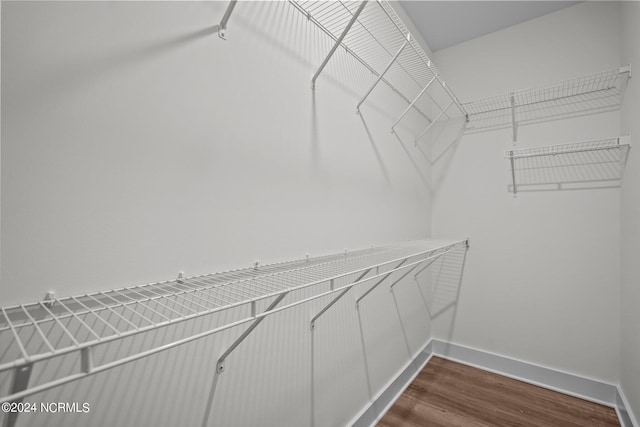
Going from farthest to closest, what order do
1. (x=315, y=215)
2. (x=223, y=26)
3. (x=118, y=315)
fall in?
(x=315, y=215) → (x=223, y=26) → (x=118, y=315)

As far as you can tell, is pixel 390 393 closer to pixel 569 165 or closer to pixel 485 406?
pixel 485 406

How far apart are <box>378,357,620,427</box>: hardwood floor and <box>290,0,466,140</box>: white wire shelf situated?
1.80 meters

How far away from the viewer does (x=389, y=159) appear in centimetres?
186

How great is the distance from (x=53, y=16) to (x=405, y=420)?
2196 mm

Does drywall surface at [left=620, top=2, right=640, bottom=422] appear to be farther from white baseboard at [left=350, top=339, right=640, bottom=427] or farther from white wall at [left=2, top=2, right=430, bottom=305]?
white wall at [left=2, top=2, right=430, bottom=305]

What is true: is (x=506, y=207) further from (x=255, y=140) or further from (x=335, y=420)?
(x=255, y=140)

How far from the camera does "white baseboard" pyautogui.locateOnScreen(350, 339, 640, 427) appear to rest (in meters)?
1.62

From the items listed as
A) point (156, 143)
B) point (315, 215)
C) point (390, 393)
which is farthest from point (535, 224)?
point (156, 143)

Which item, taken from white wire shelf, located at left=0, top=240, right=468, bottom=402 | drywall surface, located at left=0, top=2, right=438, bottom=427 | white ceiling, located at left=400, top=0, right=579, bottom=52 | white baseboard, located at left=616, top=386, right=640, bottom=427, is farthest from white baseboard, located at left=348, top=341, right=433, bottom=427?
white ceiling, located at left=400, top=0, right=579, bottom=52

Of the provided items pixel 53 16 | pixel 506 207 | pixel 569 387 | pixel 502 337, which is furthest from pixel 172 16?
pixel 569 387

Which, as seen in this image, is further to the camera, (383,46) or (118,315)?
(383,46)

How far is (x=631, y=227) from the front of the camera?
1558 millimetres

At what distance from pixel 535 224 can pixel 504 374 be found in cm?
116

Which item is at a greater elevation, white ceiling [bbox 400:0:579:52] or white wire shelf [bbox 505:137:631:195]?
white ceiling [bbox 400:0:579:52]
